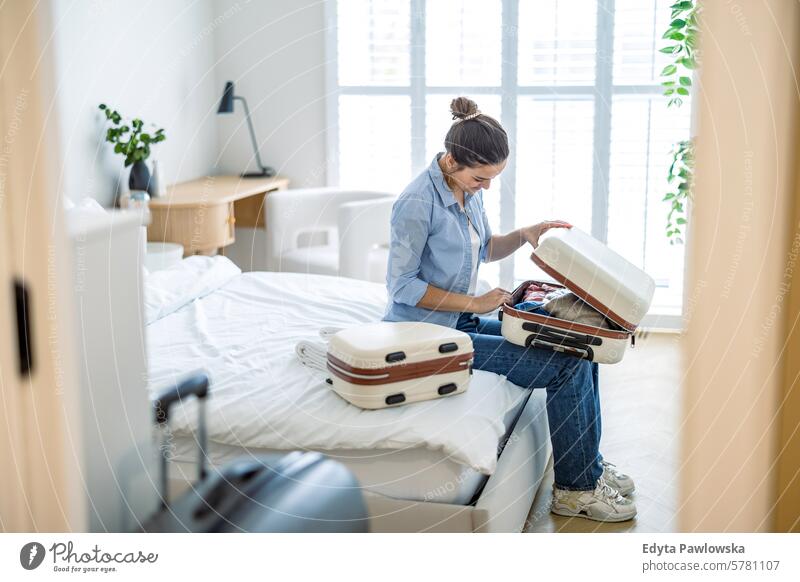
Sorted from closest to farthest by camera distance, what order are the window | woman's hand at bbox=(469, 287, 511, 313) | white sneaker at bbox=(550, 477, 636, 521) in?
woman's hand at bbox=(469, 287, 511, 313) < white sneaker at bbox=(550, 477, 636, 521) < the window

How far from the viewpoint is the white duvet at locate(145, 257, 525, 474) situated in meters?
1.74

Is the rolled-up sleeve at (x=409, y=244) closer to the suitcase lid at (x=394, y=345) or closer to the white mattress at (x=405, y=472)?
the suitcase lid at (x=394, y=345)

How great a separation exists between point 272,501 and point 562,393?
83cm

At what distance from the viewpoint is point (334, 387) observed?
1.87 meters

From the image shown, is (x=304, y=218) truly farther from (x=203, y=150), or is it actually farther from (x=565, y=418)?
(x=565, y=418)

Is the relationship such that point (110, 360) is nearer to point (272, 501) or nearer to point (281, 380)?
point (272, 501)

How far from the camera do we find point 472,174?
2033mm

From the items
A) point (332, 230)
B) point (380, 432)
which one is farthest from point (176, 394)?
point (332, 230)

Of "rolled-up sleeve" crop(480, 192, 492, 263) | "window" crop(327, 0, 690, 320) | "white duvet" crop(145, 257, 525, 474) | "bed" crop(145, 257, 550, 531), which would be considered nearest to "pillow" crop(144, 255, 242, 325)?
"white duvet" crop(145, 257, 525, 474)

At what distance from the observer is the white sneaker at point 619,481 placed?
2.19 metres

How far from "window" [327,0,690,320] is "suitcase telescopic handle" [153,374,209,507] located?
8.09ft

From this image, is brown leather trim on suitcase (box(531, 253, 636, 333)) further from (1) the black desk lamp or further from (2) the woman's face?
(1) the black desk lamp
